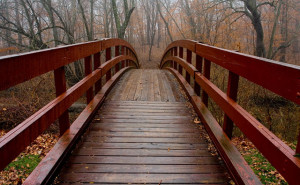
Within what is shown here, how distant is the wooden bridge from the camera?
1855mm

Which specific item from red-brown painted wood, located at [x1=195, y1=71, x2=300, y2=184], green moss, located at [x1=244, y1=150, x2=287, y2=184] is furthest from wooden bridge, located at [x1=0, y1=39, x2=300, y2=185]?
green moss, located at [x1=244, y1=150, x2=287, y2=184]

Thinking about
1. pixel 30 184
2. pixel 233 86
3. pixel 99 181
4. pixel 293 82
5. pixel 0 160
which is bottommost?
pixel 99 181

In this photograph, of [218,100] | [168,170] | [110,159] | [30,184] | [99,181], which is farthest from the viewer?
[218,100]

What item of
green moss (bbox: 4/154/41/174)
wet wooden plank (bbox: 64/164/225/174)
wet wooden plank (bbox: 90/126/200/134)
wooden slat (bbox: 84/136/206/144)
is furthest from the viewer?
green moss (bbox: 4/154/41/174)

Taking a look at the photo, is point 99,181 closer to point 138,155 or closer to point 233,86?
point 138,155

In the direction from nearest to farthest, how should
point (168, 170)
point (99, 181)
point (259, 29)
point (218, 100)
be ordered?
1. point (99, 181)
2. point (168, 170)
3. point (218, 100)
4. point (259, 29)

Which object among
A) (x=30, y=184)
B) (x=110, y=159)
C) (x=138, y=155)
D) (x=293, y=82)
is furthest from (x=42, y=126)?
(x=293, y=82)

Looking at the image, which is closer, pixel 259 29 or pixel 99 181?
pixel 99 181

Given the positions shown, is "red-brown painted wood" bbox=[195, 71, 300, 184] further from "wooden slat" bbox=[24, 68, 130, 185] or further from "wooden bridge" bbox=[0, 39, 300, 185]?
"wooden slat" bbox=[24, 68, 130, 185]

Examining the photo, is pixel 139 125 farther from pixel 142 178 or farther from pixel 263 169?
pixel 263 169

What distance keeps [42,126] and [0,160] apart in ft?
2.14

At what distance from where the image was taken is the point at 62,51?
2.93 metres

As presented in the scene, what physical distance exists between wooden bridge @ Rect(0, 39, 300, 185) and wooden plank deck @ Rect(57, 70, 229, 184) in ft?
0.03

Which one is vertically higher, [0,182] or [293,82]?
[293,82]
